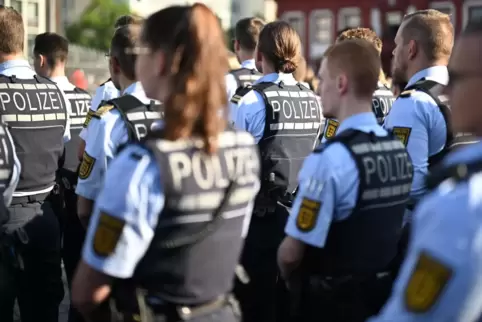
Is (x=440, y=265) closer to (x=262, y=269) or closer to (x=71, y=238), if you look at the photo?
(x=262, y=269)

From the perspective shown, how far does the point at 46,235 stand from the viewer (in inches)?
178

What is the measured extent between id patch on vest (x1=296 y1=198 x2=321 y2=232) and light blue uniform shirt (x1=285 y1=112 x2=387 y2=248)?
0.04 feet

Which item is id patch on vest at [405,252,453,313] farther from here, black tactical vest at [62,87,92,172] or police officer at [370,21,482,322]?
black tactical vest at [62,87,92,172]

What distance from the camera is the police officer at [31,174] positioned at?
4.47 metres

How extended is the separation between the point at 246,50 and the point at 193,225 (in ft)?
15.6

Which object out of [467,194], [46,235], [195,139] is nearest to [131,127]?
[46,235]

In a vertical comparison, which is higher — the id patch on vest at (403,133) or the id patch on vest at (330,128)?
the id patch on vest at (403,133)

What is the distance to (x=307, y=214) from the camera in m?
3.08

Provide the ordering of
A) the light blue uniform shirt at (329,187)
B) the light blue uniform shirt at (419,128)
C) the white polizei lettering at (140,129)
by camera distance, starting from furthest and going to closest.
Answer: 1. the light blue uniform shirt at (419,128)
2. the white polizei lettering at (140,129)
3. the light blue uniform shirt at (329,187)

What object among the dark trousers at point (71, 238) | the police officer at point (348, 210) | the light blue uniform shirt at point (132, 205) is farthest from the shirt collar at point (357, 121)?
the dark trousers at point (71, 238)

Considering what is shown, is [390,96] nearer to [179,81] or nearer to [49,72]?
[49,72]

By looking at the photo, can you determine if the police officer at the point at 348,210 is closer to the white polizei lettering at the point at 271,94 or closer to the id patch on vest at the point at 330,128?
the white polizei lettering at the point at 271,94

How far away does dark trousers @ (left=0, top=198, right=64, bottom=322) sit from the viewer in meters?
4.44

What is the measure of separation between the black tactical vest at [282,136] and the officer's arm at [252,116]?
3 cm
